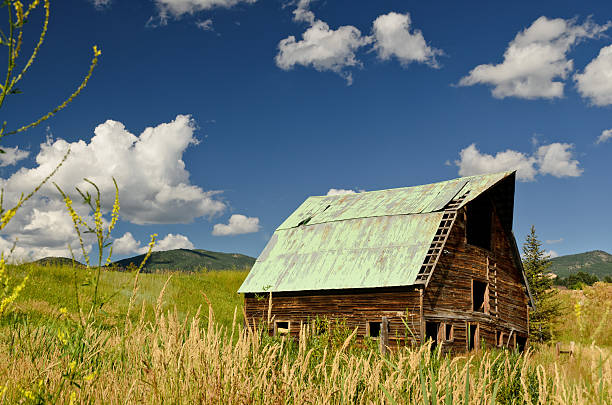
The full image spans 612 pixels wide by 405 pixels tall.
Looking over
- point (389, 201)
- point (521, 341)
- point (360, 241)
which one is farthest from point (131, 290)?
point (521, 341)

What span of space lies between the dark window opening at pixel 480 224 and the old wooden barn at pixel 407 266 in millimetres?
47

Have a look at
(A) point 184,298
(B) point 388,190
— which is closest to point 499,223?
(B) point 388,190

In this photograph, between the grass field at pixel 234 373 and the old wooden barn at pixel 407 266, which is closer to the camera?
the grass field at pixel 234 373

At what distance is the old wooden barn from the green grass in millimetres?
3017

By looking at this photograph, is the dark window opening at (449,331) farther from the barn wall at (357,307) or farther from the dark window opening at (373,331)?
the dark window opening at (373,331)

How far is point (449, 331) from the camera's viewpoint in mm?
19328

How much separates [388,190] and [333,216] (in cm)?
333

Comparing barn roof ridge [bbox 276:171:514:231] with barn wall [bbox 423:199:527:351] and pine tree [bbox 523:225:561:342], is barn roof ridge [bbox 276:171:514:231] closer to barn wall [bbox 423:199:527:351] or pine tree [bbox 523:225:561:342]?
barn wall [bbox 423:199:527:351]

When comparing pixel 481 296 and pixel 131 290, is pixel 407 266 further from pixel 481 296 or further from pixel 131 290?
pixel 131 290

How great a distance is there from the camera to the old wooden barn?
18391 millimetres

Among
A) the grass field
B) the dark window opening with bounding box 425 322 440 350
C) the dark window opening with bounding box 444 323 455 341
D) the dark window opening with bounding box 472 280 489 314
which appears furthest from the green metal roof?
the grass field

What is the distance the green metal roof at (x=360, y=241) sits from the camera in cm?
1908

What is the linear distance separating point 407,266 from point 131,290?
15.9 m

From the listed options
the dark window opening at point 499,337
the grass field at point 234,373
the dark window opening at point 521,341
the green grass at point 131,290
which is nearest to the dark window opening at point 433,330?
the dark window opening at point 499,337
